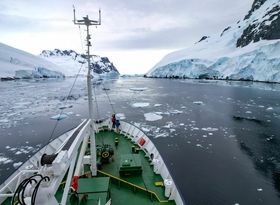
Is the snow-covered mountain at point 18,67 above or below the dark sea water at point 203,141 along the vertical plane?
above

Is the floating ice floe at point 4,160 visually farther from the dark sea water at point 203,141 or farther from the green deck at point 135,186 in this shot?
the green deck at point 135,186

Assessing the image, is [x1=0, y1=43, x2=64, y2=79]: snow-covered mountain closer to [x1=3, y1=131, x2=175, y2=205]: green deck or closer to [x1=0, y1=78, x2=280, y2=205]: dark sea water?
[x1=0, y1=78, x2=280, y2=205]: dark sea water

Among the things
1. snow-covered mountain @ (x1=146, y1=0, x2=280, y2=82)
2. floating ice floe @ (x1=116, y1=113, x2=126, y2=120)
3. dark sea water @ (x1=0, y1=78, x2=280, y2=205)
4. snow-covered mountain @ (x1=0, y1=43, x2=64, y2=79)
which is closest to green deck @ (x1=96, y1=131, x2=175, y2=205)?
dark sea water @ (x1=0, y1=78, x2=280, y2=205)

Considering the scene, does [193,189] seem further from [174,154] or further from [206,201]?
[174,154]

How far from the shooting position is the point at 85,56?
1038 cm

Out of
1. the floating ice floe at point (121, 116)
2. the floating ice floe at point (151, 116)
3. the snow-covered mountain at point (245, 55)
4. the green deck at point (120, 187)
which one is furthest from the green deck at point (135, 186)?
the snow-covered mountain at point (245, 55)

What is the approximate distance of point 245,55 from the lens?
8162 cm

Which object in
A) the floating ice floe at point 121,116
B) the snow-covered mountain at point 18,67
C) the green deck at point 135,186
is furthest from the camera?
the snow-covered mountain at point 18,67

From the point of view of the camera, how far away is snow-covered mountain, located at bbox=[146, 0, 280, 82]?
245ft

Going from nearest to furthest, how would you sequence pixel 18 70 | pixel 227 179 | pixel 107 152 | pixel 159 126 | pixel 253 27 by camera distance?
1. pixel 107 152
2. pixel 227 179
3. pixel 159 126
4. pixel 253 27
5. pixel 18 70

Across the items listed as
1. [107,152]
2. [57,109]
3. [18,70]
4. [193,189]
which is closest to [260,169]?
[193,189]

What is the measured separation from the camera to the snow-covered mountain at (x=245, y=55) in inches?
2942

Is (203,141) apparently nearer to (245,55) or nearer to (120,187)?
(120,187)

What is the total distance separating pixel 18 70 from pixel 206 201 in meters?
127
